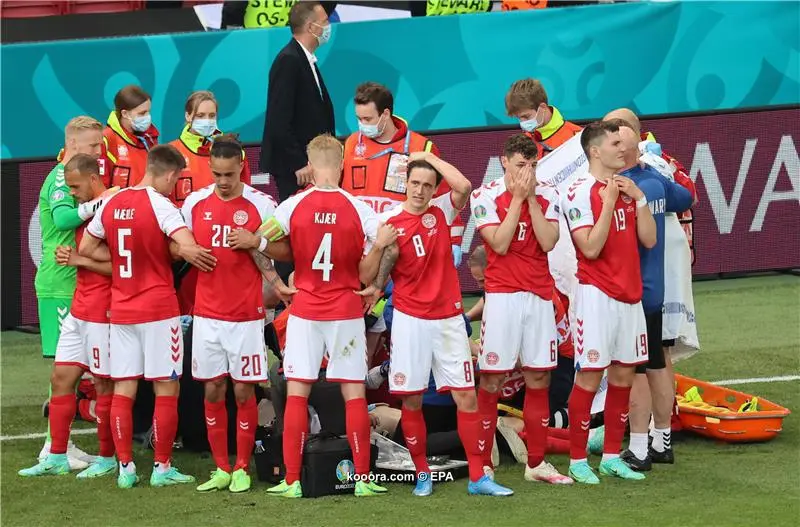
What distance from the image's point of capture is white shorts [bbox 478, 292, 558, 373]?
28.6 feet

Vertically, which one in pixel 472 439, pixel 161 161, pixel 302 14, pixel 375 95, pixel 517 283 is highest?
pixel 302 14

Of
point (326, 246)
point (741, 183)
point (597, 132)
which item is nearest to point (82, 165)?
point (326, 246)

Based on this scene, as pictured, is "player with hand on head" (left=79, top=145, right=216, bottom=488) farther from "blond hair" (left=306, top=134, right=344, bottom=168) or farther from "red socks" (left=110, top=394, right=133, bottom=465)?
"blond hair" (left=306, top=134, right=344, bottom=168)

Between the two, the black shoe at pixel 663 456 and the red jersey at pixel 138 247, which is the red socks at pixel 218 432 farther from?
the black shoe at pixel 663 456

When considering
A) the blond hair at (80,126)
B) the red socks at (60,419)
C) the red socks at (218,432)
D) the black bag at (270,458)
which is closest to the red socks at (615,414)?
the black bag at (270,458)

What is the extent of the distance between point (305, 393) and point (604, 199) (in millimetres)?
2070

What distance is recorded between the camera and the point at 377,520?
8039 mm

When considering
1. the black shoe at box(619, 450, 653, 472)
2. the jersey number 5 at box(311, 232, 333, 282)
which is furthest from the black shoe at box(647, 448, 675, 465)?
the jersey number 5 at box(311, 232, 333, 282)

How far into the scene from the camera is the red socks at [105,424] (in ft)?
30.4

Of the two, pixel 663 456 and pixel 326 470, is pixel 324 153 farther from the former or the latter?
pixel 663 456

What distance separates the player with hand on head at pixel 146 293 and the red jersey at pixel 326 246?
581 mm

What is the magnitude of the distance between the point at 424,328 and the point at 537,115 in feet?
6.95

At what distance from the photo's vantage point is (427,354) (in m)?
8.56

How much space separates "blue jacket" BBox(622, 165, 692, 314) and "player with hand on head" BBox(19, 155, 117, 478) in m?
3.25
